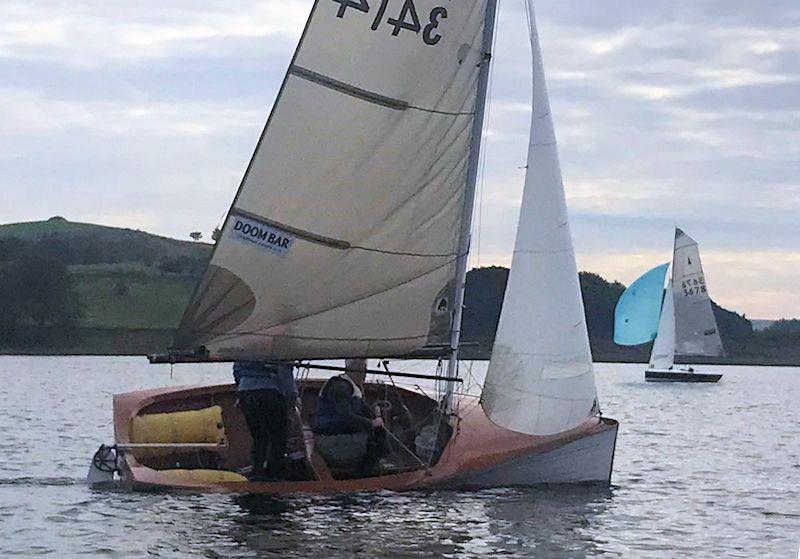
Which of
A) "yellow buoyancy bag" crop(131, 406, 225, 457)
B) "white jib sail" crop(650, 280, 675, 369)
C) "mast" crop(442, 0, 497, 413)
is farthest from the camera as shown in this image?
"white jib sail" crop(650, 280, 675, 369)

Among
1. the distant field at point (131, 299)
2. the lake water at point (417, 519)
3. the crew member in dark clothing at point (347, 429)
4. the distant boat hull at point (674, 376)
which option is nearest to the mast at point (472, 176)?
the crew member in dark clothing at point (347, 429)

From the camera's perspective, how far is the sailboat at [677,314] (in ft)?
228

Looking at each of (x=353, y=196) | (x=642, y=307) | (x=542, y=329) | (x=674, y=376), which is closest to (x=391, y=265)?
(x=353, y=196)

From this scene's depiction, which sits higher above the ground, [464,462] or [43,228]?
[43,228]

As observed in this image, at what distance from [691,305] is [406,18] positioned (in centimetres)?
5504

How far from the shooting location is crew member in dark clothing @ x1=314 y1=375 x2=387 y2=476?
55.8 feet

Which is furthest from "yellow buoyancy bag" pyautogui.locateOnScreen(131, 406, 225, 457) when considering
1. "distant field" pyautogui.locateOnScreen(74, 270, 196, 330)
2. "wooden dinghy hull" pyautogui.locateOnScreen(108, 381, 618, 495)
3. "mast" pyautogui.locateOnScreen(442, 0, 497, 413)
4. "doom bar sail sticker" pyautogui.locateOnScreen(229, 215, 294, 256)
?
"distant field" pyautogui.locateOnScreen(74, 270, 196, 330)

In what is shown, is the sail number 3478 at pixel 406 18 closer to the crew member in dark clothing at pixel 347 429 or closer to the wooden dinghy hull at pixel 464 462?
the crew member in dark clothing at pixel 347 429

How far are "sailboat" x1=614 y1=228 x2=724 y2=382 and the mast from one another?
169 feet

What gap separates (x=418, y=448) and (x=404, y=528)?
1958mm

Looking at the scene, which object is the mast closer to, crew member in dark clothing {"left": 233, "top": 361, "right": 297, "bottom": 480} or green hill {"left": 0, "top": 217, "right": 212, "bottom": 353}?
crew member in dark clothing {"left": 233, "top": 361, "right": 297, "bottom": 480}

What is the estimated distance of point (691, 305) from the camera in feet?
231

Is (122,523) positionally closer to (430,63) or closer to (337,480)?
(337,480)

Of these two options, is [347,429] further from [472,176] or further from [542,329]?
[472,176]
